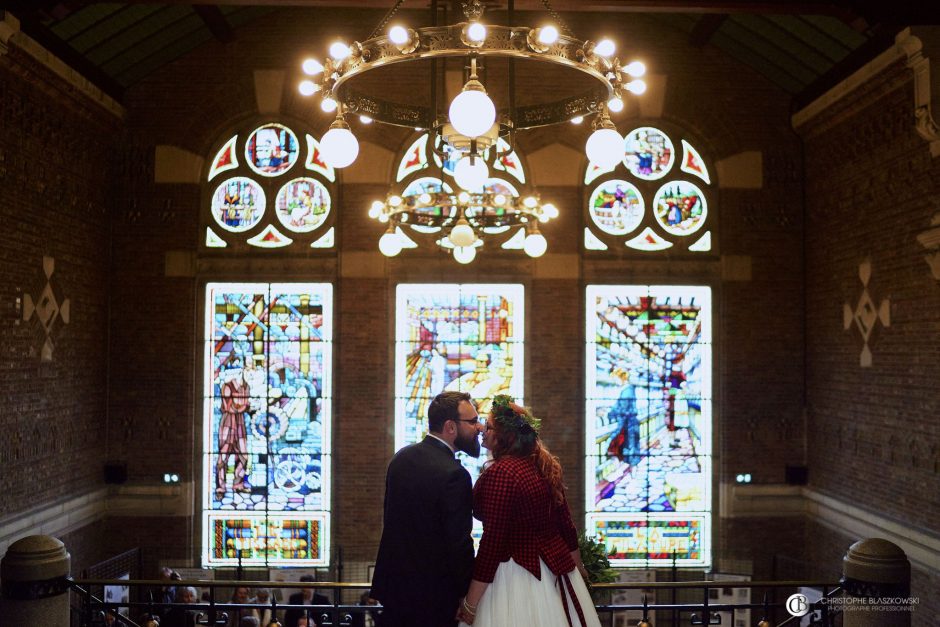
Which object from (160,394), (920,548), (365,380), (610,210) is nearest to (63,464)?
(160,394)

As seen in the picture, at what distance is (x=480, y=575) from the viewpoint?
409cm

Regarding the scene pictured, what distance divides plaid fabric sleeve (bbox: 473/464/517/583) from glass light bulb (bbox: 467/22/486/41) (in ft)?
7.32

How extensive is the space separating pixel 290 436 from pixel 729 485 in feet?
19.8

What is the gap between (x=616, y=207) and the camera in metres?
12.7

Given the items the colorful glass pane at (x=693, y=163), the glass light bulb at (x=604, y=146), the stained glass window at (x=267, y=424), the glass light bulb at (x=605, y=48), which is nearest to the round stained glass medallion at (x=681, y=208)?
the colorful glass pane at (x=693, y=163)

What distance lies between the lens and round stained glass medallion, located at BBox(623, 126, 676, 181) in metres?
12.7

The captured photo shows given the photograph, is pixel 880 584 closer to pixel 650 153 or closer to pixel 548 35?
pixel 548 35

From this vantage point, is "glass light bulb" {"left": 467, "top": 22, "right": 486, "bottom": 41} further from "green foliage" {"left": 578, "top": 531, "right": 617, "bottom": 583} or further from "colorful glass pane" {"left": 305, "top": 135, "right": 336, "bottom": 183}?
"colorful glass pane" {"left": 305, "top": 135, "right": 336, "bottom": 183}

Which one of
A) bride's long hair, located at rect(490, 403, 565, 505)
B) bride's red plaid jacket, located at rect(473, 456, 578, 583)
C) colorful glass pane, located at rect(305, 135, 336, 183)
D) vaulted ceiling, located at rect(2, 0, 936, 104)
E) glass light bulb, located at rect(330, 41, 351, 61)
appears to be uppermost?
vaulted ceiling, located at rect(2, 0, 936, 104)

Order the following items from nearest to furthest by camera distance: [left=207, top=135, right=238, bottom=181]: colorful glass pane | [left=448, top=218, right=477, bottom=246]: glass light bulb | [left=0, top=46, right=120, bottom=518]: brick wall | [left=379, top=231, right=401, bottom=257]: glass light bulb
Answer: [left=448, top=218, right=477, bottom=246]: glass light bulb, [left=379, top=231, right=401, bottom=257]: glass light bulb, [left=0, top=46, right=120, bottom=518]: brick wall, [left=207, top=135, right=238, bottom=181]: colorful glass pane

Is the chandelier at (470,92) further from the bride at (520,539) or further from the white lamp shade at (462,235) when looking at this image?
the bride at (520,539)

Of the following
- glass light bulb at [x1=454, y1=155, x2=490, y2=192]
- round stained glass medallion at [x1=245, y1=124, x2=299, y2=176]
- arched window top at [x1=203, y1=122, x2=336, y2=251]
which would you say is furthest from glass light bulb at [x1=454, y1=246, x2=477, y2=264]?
round stained glass medallion at [x1=245, y1=124, x2=299, y2=176]

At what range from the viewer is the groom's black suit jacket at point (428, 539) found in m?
4.07

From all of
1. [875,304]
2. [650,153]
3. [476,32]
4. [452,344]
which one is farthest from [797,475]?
[476,32]
